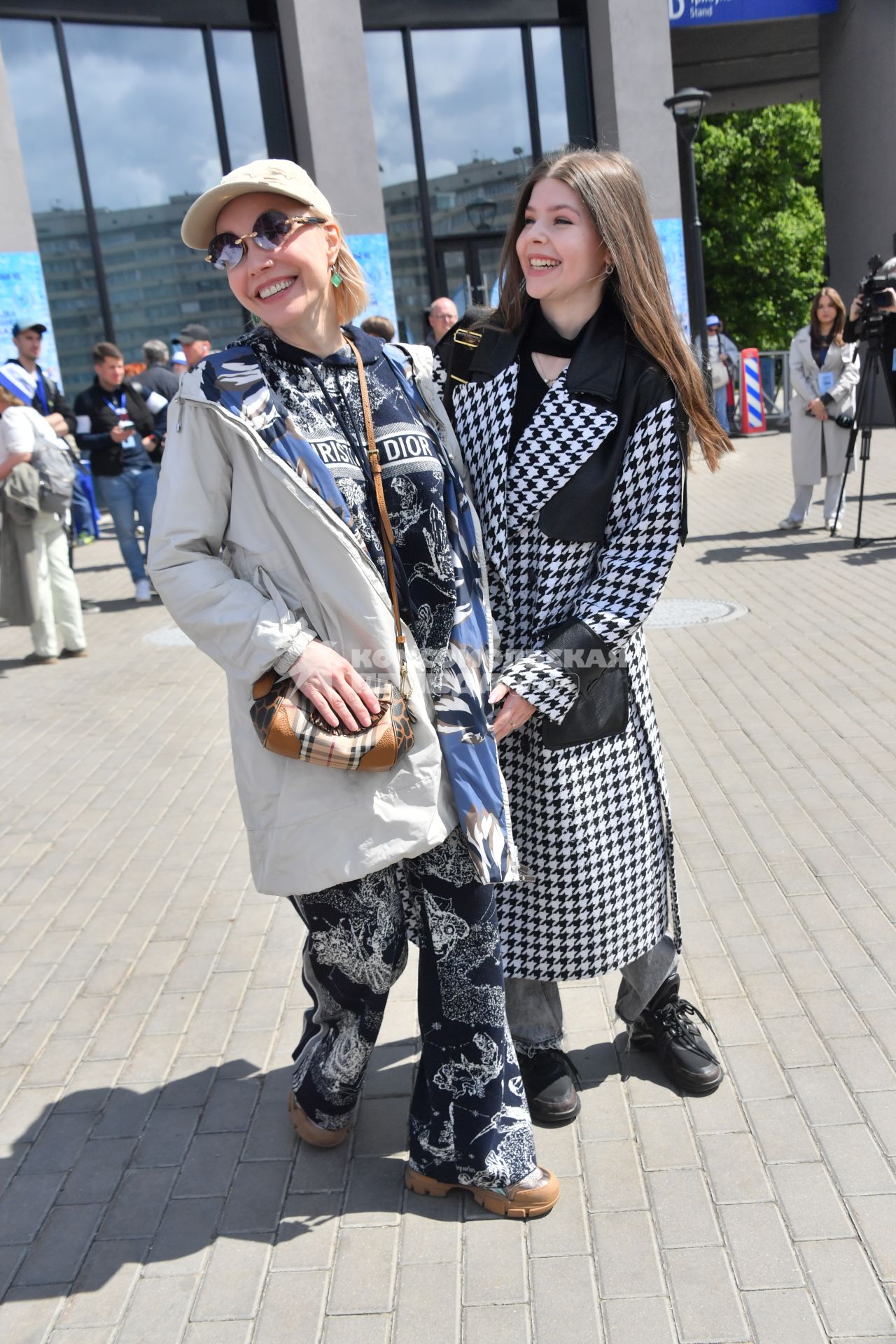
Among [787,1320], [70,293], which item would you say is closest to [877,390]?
[70,293]

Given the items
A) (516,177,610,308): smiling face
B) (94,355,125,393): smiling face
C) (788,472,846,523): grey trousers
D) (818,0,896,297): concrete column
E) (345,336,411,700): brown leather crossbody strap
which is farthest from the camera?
(818,0,896,297): concrete column

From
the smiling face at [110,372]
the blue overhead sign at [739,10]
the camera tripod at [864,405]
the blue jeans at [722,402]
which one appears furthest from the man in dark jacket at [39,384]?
the blue overhead sign at [739,10]

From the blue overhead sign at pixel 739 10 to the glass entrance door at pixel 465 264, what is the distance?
405 cm

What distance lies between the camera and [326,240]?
7.47 ft

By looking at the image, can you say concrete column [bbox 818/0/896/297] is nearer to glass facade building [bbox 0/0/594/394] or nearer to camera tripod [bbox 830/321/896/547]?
glass facade building [bbox 0/0/594/394]

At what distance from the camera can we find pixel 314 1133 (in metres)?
2.73

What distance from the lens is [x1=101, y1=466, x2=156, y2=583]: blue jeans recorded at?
32.3 ft

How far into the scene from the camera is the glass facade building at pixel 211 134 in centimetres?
1539

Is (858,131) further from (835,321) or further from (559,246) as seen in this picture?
(559,246)

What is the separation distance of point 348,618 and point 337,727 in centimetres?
21

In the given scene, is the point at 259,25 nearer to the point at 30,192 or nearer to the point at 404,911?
the point at 30,192

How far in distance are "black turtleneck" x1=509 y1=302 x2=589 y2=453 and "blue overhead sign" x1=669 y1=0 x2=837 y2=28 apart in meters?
17.4

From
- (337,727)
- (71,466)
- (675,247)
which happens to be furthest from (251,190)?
(675,247)

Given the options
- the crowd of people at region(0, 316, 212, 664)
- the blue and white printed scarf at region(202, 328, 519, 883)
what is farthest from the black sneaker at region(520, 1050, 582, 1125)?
the crowd of people at region(0, 316, 212, 664)
